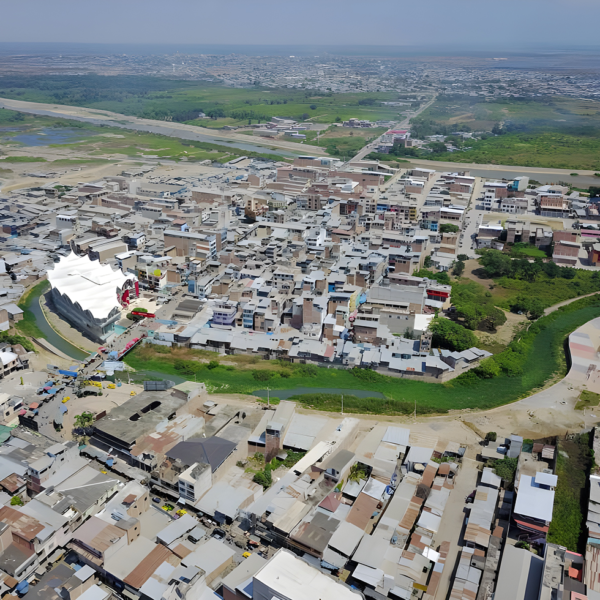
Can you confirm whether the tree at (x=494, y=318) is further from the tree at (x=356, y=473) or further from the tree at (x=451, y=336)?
the tree at (x=356, y=473)

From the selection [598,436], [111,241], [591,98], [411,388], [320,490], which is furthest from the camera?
[591,98]

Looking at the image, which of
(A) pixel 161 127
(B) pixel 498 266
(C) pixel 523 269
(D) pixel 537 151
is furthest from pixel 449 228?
(A) pixel 161 127

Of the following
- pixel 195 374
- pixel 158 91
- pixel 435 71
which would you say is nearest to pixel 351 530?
pixel 195 374

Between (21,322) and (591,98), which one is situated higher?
(591,98)

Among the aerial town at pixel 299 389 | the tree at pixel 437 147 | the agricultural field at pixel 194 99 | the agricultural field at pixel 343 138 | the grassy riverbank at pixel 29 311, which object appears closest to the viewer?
the aerial town at pixel 299 389

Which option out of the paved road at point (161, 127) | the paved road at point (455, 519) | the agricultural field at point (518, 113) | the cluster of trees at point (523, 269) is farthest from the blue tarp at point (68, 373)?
the agricultural field at point (518, 113)

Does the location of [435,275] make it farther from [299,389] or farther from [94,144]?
[94,144]

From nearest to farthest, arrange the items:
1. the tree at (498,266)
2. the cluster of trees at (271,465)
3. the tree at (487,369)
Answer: the cluster of trees at (271,465), the tree at (487,369), the tree at (498,266)

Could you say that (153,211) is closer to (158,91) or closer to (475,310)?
(475,310)
